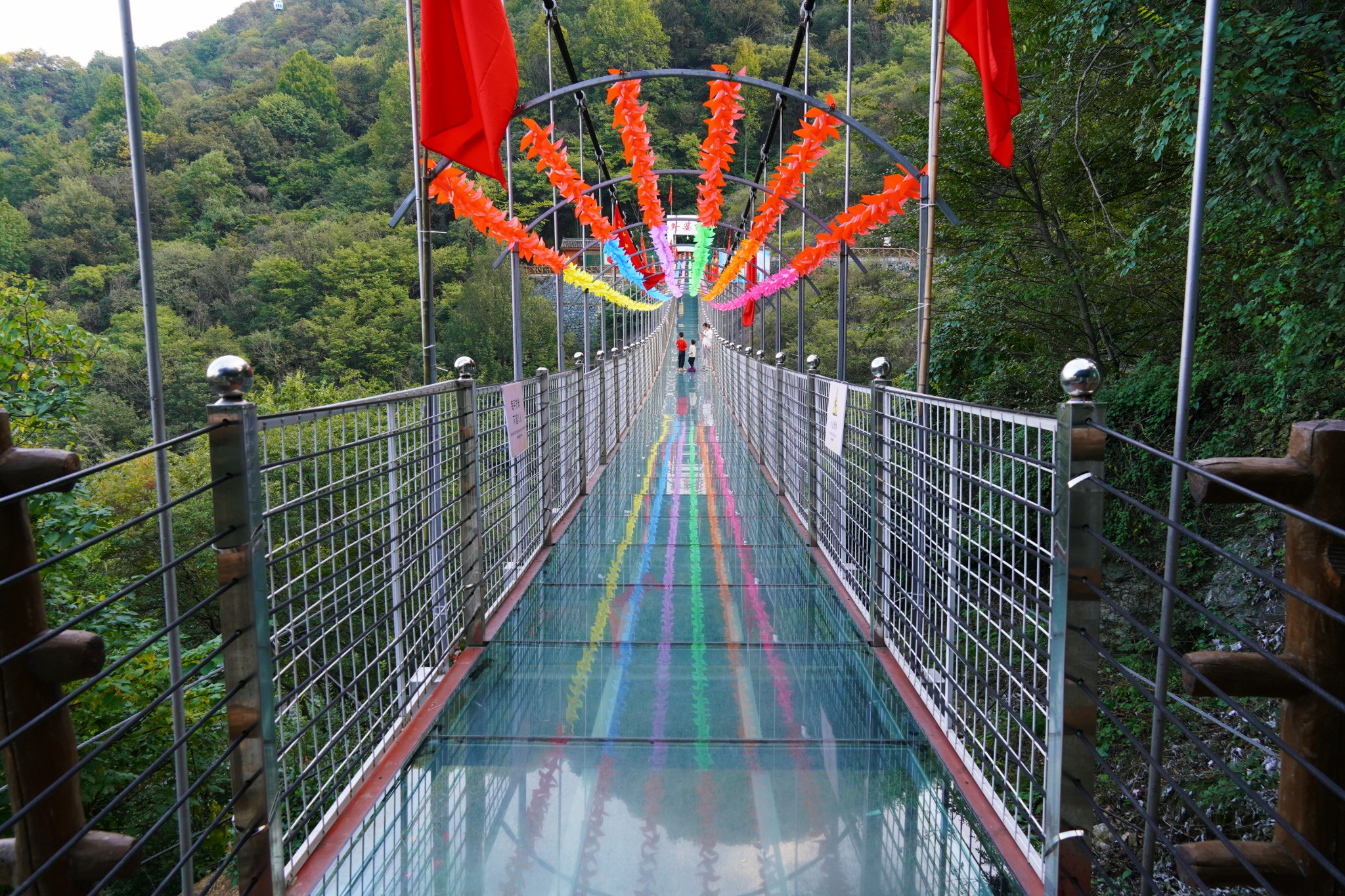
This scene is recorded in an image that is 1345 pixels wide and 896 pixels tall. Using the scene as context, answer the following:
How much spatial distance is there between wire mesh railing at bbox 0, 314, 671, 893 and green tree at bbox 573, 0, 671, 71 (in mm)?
38491

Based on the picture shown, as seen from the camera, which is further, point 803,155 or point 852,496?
point 803,155

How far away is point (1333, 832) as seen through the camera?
5.12 feet

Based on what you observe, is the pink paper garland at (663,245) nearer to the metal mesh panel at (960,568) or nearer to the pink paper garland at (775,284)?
the pink paper garland at (775,284)

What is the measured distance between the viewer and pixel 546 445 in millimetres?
6348

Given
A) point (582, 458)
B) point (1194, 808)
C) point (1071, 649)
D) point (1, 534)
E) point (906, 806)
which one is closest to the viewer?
point (1194, 808)

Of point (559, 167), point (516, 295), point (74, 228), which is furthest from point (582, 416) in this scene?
point (74, 228)

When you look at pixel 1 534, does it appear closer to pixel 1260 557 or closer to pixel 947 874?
pixel 947 874

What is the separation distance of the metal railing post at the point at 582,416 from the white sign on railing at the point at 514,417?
280cm

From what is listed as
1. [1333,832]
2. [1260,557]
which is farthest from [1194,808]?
[1260,557]

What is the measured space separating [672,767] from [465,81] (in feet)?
10.5

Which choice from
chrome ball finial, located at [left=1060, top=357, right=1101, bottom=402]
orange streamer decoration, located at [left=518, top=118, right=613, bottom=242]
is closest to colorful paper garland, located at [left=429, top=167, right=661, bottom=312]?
orange streamer decoration, located at [left=518, top=118, right=613, bottom=242]

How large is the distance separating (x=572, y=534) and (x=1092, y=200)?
27.5 ft

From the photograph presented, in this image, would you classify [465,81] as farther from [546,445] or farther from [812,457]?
[812,457]

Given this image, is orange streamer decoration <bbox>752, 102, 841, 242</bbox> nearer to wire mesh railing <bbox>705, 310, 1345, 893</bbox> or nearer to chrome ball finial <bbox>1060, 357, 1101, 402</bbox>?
wire mesh railing <bbox>705, 310, 1345, 893</bbox>
